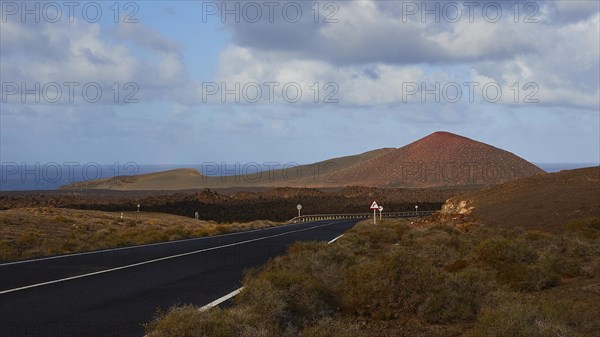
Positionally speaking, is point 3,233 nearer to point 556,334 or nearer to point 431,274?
point 431,274

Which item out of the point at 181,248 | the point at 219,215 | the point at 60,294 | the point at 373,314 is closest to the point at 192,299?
the point at 60,294

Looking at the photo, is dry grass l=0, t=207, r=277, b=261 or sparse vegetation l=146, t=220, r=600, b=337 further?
dry grass l=0, t=207, r=277, b=261

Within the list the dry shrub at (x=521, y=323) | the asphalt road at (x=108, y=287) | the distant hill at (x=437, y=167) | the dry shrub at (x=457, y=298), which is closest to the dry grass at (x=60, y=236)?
the asphalt road at (x=108, y=287)

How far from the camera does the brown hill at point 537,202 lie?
38.0 metres

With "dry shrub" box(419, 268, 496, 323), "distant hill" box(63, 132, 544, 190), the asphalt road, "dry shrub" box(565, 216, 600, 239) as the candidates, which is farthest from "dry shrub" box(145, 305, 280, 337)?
A: "distant hill" box(63, 132, 544, 190)

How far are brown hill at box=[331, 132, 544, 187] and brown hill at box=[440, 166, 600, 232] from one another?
96654mm

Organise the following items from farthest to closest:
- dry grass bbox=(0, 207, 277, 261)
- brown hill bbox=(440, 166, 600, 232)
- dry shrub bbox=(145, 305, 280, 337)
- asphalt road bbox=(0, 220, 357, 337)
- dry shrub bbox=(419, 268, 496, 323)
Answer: brown hill bbox=(440, 166, 600, 232)
dry grass bbox=(0, 207, 277, 261)
dry shrub bbox=(419, 268, 496, 323)
asphalt road bbox=(0, 220, 357, 337)
dry shrub bbox=(145, 305, 280, 337)

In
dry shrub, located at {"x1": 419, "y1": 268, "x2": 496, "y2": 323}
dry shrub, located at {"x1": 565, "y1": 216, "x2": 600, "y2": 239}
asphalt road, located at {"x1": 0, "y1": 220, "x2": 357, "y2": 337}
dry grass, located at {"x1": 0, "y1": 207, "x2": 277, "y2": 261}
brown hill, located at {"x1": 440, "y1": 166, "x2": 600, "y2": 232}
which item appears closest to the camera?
asphalt road, located at {"x1": 0, "y1": 220, "x2": 357, "y2": 337}

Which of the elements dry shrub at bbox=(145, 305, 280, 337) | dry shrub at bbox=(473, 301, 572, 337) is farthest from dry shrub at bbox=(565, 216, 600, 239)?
dry shrub at bbox=(145, 305, 280, 337)

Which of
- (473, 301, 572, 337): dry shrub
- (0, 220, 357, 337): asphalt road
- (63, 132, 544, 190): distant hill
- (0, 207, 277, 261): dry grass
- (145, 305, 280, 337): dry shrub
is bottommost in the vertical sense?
(0, 207, 277, 261): dry grass

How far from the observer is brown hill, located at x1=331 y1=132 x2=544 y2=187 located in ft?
500

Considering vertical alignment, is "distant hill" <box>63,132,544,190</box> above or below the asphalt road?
above

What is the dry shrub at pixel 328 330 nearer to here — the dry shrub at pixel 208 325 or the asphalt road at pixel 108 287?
the dry shrub at pixel 208 325

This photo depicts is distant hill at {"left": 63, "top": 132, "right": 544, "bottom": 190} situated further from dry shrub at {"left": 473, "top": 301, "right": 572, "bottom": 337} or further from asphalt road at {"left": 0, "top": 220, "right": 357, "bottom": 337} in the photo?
dry shrub at {"left": 473, "top": 301, "right": 572, "bottom": 337}
